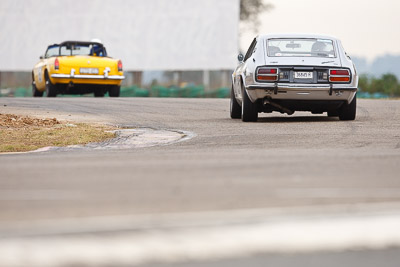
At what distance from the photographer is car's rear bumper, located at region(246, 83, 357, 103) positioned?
1442cm

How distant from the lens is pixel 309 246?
11.7ft

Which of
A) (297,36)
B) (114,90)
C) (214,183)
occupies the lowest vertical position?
(114,90)

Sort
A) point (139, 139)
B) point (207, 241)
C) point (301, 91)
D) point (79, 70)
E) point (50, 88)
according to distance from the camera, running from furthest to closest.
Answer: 1. point (50, 88)
2. point (79, 70)
3. point (301, 91)
4. point (139, 139)
5. point (207, 241)

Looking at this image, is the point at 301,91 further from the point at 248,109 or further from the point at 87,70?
the point at 87,70

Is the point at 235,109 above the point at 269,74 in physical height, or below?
below

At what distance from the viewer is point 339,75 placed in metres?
14.6

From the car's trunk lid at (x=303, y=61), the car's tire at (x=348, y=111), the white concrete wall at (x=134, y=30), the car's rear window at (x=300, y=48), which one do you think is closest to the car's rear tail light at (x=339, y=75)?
the car's trunk lid at (x=303, y=61)

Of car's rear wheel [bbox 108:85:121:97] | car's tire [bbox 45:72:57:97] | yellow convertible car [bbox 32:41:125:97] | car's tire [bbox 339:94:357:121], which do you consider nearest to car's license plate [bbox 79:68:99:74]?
yellow convertible car [bbox 32:41:125:97]

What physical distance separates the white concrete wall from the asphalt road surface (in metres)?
39.4

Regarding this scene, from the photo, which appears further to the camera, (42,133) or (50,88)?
(50,88)

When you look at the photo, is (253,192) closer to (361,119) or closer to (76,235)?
(76,235)

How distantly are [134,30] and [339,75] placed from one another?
39330 millimetres

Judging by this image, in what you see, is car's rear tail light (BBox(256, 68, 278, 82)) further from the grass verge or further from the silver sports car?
the grass verge

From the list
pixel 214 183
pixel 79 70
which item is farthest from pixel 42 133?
pixel 79 70
